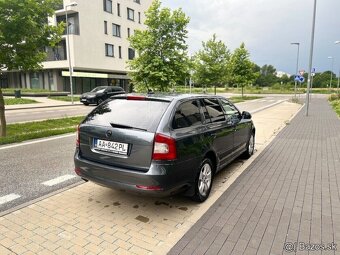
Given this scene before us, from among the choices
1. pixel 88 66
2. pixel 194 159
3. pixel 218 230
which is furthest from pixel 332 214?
pixel 88 66

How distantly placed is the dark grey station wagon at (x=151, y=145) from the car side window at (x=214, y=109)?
0.08m

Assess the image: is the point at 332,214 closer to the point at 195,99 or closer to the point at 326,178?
the point at 326,178

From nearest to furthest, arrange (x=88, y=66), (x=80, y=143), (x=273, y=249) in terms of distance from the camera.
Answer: (x=273, y=249) → (x=80, y=143) → (x=88, y=66)

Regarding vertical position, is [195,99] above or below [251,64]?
below

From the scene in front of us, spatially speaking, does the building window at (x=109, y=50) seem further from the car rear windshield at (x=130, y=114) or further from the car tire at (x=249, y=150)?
the car rear windshield at (x=130, y=114)

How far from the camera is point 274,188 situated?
15.7 ft

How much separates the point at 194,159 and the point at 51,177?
9.52ft

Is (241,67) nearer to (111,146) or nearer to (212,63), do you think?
(212,63)

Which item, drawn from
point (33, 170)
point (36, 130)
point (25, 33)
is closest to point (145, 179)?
point (33, 170)

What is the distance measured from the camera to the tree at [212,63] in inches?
1125

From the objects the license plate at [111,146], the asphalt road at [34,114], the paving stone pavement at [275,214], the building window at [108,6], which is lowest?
the paving stone pavement at [275,214]

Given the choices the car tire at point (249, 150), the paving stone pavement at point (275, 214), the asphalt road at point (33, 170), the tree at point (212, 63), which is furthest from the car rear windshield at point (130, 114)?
the tree at point (212, 63)

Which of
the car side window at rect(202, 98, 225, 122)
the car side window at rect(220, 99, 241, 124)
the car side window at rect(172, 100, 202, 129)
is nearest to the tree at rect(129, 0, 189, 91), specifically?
the car side window at rect(220, 99, 241, 124)

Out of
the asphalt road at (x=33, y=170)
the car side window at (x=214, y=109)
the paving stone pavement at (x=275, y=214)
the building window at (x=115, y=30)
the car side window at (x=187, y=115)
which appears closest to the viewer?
the paving stone pavement at (x=275, y=214)
